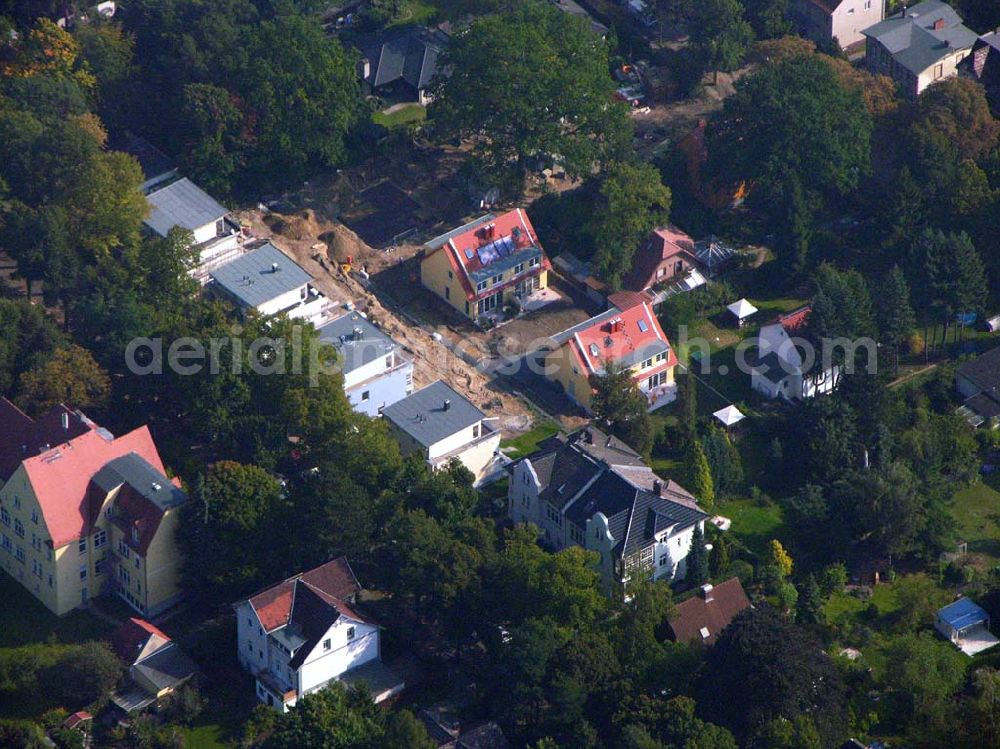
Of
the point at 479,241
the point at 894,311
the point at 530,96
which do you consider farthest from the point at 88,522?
the point at 894,311

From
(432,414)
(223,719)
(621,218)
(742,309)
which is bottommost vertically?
(223,719)

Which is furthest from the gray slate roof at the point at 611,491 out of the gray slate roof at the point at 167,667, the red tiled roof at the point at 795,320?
the gray slate roof at the point at 167,667

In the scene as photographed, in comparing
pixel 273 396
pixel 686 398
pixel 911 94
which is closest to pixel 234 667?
pixel 273 396

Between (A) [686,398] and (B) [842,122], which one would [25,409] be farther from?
(B) [842,122]

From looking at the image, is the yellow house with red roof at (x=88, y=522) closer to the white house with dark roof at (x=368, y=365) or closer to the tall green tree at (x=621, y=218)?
the white house with dark roof at (x=368, y=365)

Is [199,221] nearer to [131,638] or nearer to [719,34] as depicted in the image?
[131,638]

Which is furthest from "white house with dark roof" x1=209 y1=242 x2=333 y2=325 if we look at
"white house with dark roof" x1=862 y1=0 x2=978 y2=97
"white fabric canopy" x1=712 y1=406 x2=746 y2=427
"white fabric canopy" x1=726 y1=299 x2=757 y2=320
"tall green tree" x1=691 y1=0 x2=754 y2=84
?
"white house with dark roof" x1=862 y1=0 x2=978 y2=97

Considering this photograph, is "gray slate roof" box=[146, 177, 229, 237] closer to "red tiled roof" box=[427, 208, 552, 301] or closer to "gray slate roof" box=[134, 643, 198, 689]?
"red tiled roof" box=[427, 208, 552, 301]

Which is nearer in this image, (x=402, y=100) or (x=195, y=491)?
(x=195, y=491)
